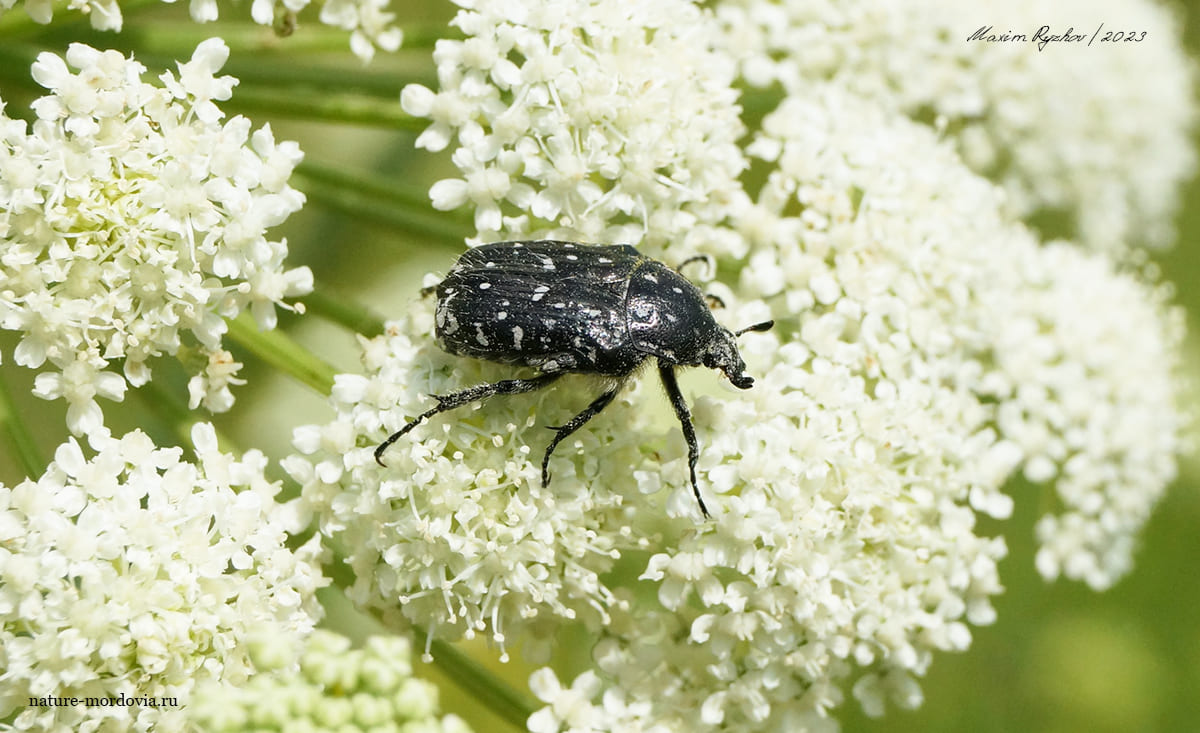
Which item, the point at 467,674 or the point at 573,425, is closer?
the point at 573,425

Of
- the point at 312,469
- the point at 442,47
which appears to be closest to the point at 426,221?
the point at 442,47

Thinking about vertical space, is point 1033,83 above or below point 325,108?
above

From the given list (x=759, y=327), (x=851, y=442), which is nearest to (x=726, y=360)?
(x=759, y=327)

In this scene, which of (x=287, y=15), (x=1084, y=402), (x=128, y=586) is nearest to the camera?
(x=128, y=586)

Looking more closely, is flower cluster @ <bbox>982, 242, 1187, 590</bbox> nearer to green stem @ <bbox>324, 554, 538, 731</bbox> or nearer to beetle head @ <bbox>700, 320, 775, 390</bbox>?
beetle head @ <bbox>700, 320, 775, 390</bbox>

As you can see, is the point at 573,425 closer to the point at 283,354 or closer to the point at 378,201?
the point at 283,354

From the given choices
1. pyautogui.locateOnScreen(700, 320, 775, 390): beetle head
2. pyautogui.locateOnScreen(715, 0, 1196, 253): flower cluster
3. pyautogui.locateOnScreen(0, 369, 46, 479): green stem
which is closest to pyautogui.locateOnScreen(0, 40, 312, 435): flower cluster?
pyautogui.locateOnScreen(0, 369, 46, 479): green stem

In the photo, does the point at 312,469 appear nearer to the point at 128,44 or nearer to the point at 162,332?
the point at 162,332
